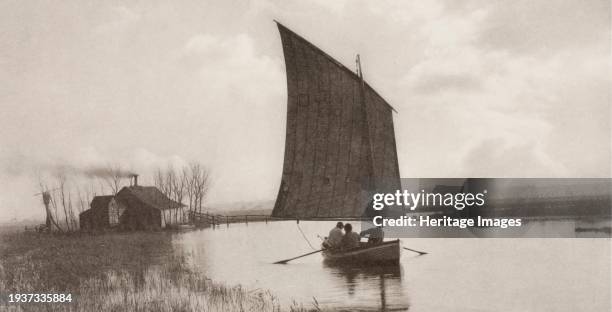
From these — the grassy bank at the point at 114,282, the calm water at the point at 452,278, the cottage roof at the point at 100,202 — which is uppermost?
the cottage roof at the point at 100,202

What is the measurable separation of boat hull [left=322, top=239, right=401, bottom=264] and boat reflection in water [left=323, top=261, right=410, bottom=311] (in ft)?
0.40

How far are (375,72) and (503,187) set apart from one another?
3273 mm

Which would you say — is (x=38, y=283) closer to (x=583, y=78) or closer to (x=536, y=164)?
(x=536, y=164)

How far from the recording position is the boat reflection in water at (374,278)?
9.18 m

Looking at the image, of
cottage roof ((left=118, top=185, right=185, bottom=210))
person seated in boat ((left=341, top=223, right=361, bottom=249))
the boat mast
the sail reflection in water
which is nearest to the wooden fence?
cottage roof ((left=118, top=185, right=185, bottom=210))

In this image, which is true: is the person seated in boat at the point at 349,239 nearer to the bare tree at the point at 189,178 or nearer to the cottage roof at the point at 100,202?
the bare tree at the point at 189,178

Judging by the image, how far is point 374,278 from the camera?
11031 mm

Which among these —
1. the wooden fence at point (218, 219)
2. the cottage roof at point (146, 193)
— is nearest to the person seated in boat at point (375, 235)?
the cottage roof at point (146, 193)

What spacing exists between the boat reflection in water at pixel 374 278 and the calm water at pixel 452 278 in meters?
0.02

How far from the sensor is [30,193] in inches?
438

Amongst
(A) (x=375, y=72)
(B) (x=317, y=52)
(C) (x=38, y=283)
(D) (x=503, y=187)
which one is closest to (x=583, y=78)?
(D) (x=503, y=187)

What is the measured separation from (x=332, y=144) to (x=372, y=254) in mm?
2468

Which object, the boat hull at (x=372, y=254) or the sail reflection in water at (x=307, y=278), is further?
the boat hull at (x=372, y=254)

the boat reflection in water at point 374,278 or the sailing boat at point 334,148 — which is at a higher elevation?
the sailing boat at point 334,148
